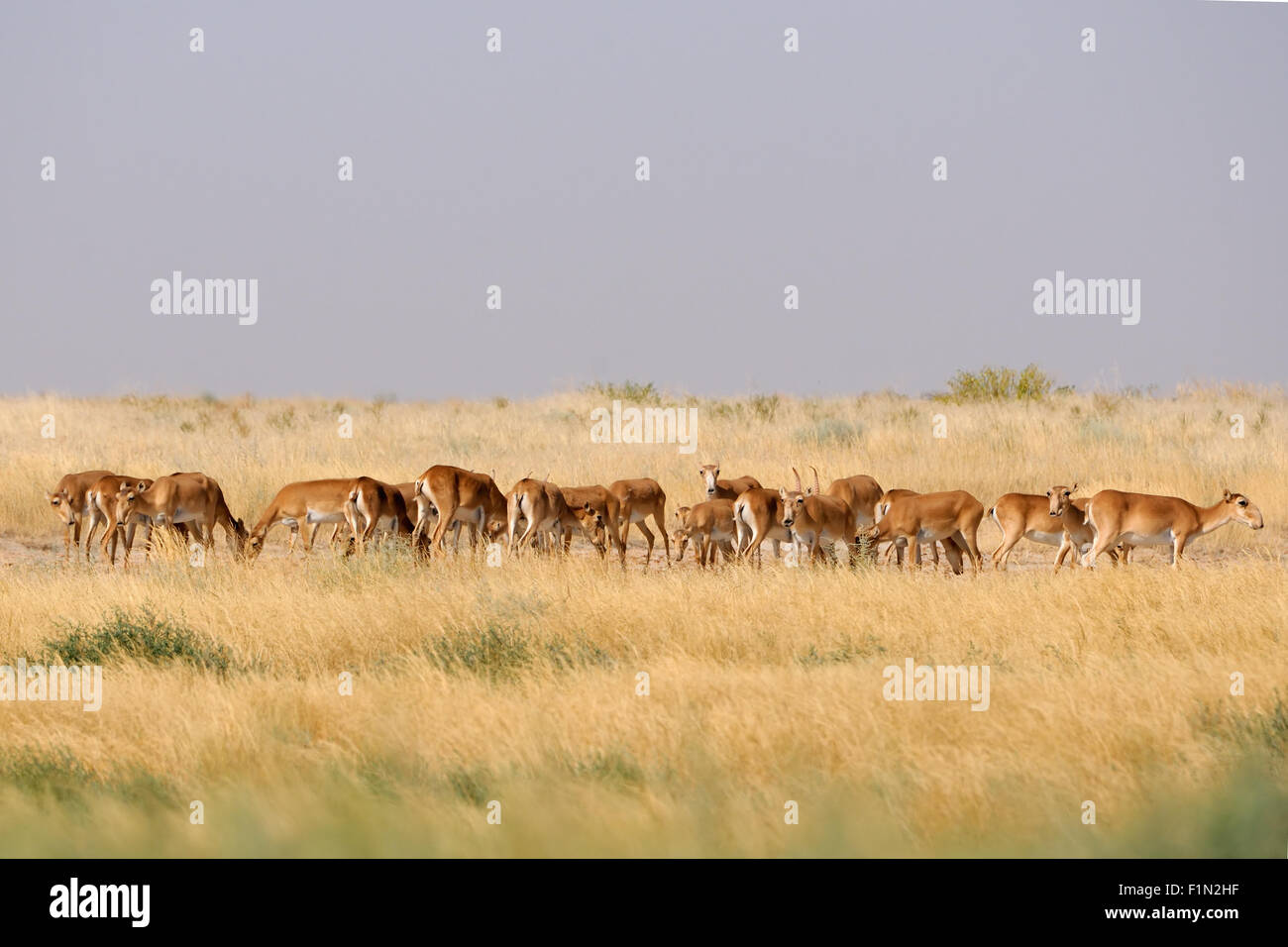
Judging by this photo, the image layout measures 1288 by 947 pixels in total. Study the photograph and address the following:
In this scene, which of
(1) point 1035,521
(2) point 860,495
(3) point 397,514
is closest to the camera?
(1) point 1035,521

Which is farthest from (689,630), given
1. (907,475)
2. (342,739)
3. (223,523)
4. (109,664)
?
(907,475)

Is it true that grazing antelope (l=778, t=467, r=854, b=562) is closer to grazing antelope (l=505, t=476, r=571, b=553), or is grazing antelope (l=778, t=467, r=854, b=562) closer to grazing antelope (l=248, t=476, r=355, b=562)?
grazing antelope (l=505, t=476, r=571, b=553)

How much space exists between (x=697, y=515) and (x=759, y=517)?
94 centimetres

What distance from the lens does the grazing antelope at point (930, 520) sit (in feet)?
53.6

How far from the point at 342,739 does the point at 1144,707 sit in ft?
15.6

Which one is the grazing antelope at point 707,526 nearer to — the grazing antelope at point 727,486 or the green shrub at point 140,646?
the grazing antelope at point 727,486

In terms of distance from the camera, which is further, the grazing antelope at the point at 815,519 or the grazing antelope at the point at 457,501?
the grazing antelope at the point at 457,501

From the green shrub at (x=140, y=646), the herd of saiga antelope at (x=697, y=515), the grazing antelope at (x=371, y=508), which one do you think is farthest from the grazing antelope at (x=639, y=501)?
the green shrub at (x=140, y=646)

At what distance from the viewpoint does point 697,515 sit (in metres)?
17.0

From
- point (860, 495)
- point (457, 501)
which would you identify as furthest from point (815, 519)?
point (457, 501)

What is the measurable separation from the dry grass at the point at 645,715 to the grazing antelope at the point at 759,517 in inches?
63.8

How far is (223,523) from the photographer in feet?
56.7

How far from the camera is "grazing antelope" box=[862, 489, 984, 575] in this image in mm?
16344

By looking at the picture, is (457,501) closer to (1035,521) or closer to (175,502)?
(175,502)
